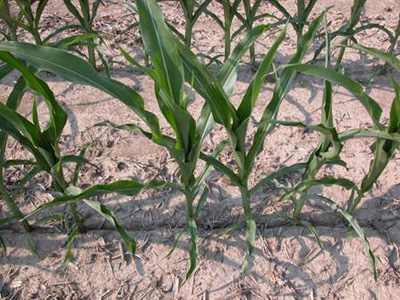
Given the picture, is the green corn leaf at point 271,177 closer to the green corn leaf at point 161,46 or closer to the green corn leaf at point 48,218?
the green corn leaf at point 161,46

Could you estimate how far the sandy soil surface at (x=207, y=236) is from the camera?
1.43m

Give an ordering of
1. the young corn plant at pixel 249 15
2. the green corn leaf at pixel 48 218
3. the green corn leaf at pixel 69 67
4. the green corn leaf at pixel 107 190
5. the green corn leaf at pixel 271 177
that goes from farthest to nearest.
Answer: the young corn plant at pixel 249 15 < the green corn leaf at pixel 48 218 < the green corn leaf at pixel 271 177 < the green corn leaf at pixel 107 190 < the green corn leaf at pixel 69 67

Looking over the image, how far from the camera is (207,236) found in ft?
5.08

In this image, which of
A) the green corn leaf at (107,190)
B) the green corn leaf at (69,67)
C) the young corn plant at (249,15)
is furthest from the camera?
the young corn plant at (249,15)

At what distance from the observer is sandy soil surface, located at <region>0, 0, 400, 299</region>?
56.3 inches

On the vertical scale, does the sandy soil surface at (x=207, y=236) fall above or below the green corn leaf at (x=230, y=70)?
below

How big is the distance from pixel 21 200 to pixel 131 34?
1.10 meters

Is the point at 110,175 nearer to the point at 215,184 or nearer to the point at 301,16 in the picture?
the point at 215,184

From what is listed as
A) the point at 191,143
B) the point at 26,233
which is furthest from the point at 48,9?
the point at 191,143

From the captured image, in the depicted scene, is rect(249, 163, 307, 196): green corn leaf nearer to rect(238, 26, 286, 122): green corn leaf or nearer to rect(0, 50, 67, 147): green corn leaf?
rect(238, 26, 286, 122): green corn leaf

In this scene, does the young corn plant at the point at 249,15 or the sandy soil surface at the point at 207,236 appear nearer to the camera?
the sandy soil surface at the point at 207,236

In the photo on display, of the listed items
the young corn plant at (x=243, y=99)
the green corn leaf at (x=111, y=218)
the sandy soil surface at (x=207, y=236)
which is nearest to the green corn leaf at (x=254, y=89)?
the young corn plant at (x=243, y=99)

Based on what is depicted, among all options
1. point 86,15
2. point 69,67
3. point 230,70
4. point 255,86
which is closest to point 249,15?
point 86,15

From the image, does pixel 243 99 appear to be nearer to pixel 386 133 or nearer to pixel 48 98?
pixel 386 133
